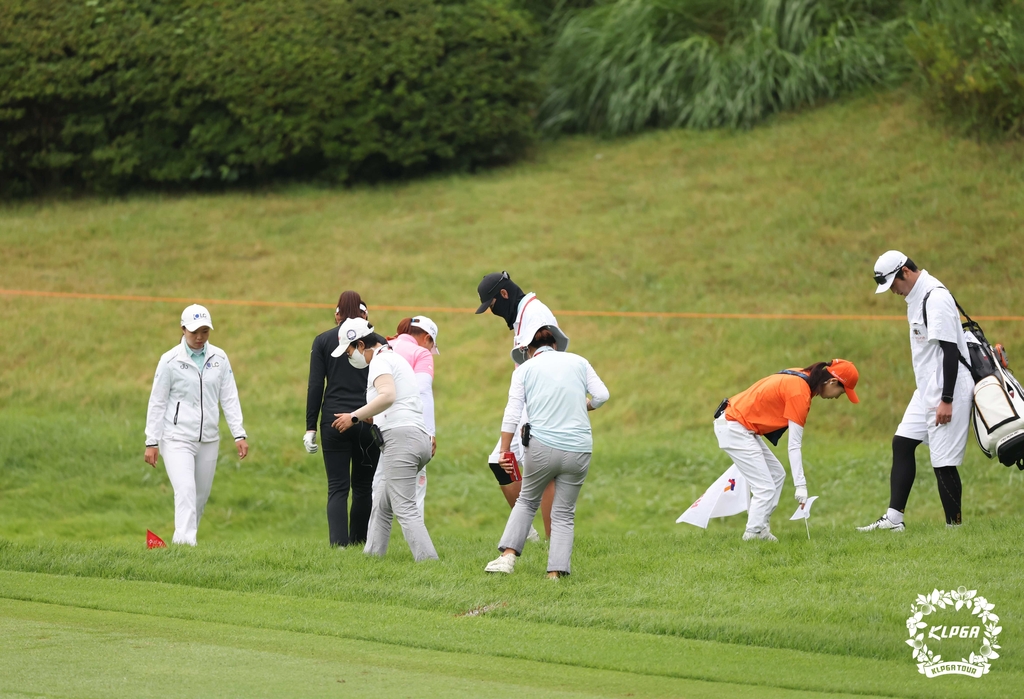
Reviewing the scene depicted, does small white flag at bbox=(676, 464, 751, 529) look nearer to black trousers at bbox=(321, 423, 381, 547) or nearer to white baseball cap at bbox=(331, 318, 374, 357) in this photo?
black trousers at bbox=(321, 423, 381, 547)

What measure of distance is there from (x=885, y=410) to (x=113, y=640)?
377 inches

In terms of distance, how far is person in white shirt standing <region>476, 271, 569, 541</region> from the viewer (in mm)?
8102

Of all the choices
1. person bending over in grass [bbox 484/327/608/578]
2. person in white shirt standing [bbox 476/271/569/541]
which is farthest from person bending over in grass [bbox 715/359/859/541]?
person bending over in grass [bbox 484/327/608/578]

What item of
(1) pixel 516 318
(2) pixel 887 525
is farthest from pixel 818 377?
(1) pixel 516 318

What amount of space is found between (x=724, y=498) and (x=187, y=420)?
14.1 feet

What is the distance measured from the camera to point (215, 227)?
18375 mm

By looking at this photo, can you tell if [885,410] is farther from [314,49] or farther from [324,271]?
[314,49]

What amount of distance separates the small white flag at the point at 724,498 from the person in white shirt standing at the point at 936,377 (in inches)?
43.6

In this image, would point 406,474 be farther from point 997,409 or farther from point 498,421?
point 498,421

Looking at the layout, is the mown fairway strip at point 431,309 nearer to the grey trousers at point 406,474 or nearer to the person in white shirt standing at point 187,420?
the person in white shirt standing at point 187,420

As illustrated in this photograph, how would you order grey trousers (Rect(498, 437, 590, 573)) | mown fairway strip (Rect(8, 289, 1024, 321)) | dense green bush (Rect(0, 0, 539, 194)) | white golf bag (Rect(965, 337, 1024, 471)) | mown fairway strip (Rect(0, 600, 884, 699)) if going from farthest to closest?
dense green bush (Rect(0, 0, 539, 194))
mown fairway strip (Rect(8, 289, 1024, 321))
white golf bag (Rect(965, 337, 1024, 471))
grey trousers (Rect(498, 437, 590, 573))
mown fairway strip (Rect(0, 600, 884, 699))

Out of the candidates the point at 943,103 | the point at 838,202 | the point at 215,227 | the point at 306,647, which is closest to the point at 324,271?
the point at 215,227

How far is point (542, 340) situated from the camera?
7711mm

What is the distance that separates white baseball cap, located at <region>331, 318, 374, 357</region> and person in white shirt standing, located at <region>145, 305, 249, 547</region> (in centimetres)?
153
